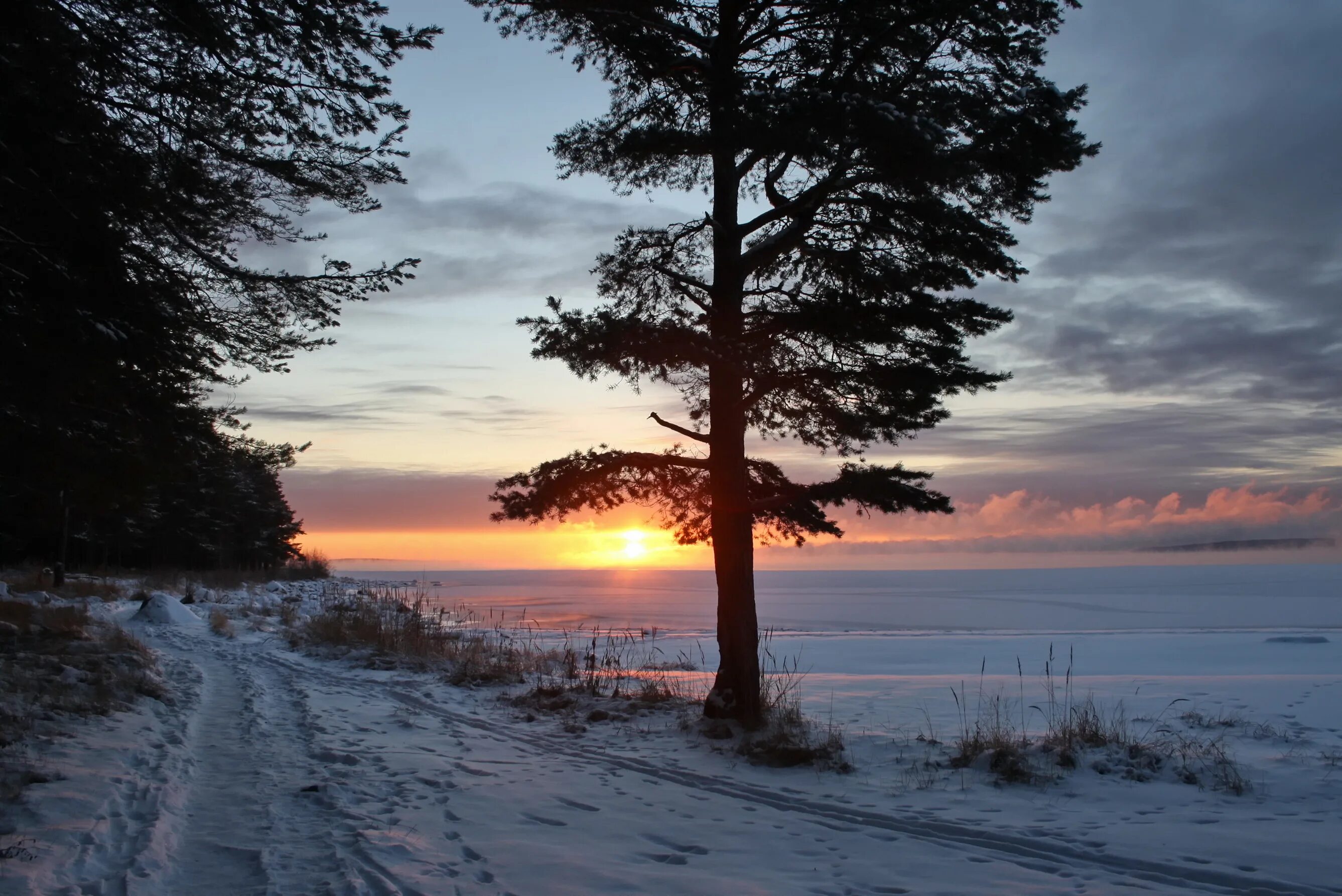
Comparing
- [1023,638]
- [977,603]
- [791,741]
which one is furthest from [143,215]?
[977,603]

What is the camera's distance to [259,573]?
48.2 meters

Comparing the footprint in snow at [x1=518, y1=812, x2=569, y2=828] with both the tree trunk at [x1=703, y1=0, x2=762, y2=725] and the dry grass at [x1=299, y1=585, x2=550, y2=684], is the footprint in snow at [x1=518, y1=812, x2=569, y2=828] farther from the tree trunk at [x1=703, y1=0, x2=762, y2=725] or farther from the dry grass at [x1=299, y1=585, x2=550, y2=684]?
the dry grass at [x1=299, y1=585, x2=550, y2=684]

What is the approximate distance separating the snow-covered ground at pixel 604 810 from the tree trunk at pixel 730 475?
2.49 feet

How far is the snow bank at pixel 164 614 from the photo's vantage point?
1941cm

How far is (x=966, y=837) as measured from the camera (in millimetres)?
5461

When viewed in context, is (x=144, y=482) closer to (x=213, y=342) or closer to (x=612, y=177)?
(x=213, y=342)

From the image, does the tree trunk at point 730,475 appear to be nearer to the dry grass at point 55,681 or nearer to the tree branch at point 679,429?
the tree branch at point 679,429

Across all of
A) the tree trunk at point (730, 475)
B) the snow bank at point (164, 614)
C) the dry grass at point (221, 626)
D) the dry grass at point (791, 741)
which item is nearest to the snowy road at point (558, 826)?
the dry grass at point (791, 741)

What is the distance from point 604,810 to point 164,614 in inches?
699

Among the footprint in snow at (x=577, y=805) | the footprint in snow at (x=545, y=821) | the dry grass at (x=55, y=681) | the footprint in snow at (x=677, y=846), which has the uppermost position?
the dry grass at (x=55, y=681)

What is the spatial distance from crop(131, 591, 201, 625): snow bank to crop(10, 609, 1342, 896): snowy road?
1320 centimetres

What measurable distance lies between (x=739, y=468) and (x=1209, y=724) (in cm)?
581

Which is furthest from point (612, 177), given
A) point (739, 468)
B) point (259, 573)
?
point (259, 573)

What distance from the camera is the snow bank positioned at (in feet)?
63.7
